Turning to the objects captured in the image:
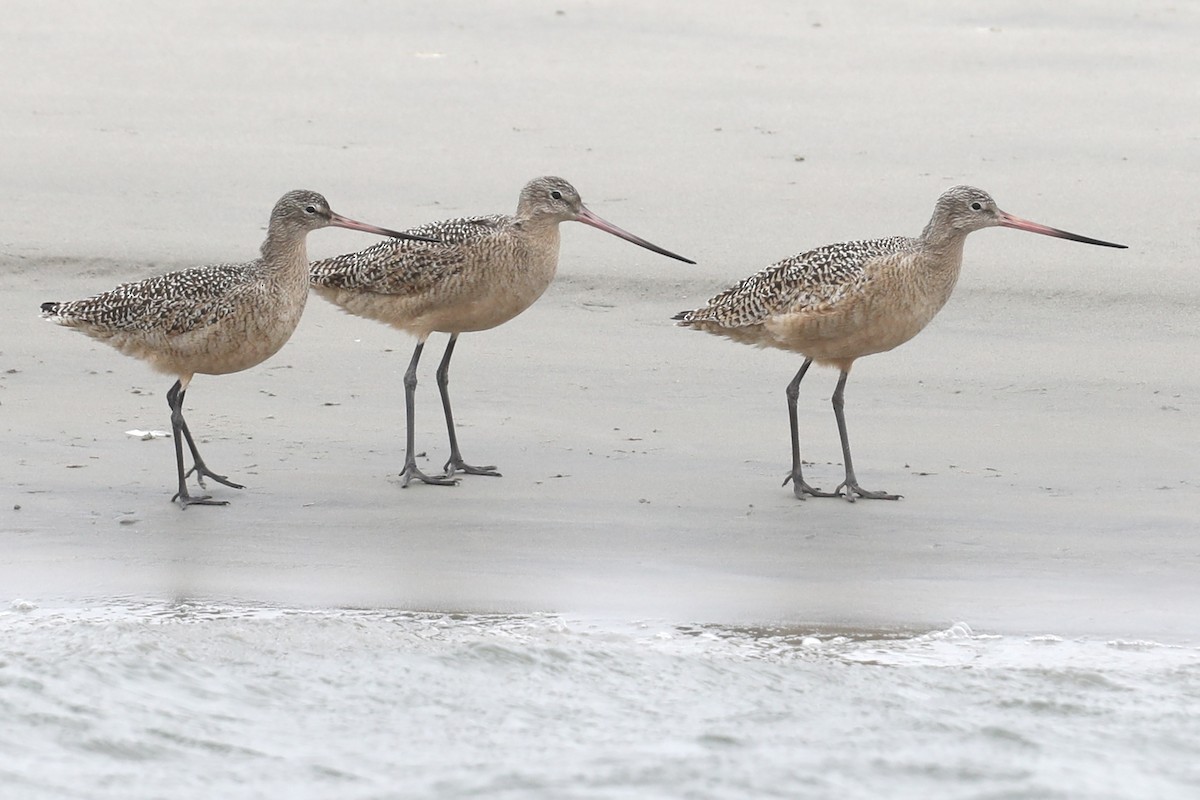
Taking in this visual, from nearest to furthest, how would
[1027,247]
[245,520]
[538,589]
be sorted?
[538,589] → [245,520] → [1027,247]

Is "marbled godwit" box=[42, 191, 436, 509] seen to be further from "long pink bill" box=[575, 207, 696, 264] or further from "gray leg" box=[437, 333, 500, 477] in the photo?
"long pink bill" box=[575, 207, 696, 264]

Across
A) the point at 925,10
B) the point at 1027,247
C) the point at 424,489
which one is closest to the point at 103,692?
the point at 424,489

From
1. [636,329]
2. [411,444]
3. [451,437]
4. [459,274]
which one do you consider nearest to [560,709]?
[411,444]

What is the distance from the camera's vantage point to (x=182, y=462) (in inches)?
262

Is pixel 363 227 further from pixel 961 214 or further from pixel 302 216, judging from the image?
pixel 961 214

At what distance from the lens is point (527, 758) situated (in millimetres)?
5289

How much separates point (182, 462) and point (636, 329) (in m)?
2.49

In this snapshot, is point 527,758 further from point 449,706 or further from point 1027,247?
point 1027,247

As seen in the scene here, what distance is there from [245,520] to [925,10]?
7.71 meters

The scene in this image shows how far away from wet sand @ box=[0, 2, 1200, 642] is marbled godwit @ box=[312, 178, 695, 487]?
382mm

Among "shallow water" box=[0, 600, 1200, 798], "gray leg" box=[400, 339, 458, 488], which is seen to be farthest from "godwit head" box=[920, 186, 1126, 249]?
"shallow water" box=[0, 600, 1200, 798]

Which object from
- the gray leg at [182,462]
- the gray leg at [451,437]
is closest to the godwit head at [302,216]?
the gray leg at [451,437]

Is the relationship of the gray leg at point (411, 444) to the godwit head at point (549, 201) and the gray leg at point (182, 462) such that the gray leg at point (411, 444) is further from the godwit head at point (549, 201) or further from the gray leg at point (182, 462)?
the godwit head at point (549, 201)

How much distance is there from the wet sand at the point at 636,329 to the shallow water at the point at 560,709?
0.19 meters
